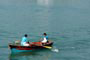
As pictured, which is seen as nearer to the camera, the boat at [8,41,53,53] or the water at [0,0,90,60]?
the boat at [8,41,53,53]

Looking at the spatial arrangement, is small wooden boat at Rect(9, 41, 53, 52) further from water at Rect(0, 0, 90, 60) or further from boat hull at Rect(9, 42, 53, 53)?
water at Rect(0, 0, 90, 60)

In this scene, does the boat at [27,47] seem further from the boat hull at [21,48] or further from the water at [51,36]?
the water at [51,36]

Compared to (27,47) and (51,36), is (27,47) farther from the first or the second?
(51,36)

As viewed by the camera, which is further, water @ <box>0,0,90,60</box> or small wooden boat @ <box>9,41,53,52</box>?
water @ <box>0,0,90,60</box>

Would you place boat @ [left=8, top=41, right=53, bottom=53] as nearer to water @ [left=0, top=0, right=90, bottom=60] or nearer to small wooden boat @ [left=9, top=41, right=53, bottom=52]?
small wooden boat @ [left=9, top=41, right=53, bottom=52]

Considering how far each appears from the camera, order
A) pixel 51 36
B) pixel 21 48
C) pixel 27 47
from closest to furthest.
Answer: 1. pixel 21 48
2. pixel 27 47
3. pixel 51 36

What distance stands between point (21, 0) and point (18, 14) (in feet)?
215

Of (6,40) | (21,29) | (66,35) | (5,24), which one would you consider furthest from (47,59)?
(5,24)

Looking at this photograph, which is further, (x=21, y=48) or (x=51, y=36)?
(x=51, y=36)

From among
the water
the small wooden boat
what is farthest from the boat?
the water

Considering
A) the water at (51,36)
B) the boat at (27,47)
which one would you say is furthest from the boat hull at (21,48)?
the water at (51,36)

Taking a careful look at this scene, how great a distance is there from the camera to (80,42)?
59.4 m

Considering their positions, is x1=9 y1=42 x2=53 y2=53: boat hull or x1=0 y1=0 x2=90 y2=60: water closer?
x1=9 y1=42 x2=53 y2=53: boat hull

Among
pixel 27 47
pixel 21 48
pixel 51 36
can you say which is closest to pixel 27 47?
pixel 27 47
